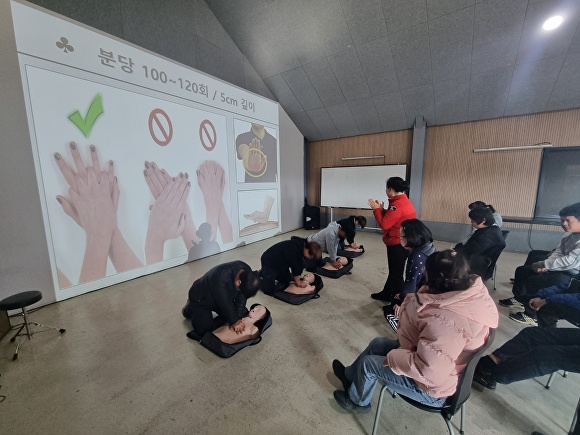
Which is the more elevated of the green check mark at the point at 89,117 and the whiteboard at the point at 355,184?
the green check mark at the point at 89,117

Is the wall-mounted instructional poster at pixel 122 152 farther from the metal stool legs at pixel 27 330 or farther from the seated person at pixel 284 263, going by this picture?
the seated person at pixel 284 263

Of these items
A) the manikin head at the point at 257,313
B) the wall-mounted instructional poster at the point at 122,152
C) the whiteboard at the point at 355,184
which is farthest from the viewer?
the whiteboard at the point at 355,184

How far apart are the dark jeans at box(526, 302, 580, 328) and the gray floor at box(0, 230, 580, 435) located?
1.23 ft

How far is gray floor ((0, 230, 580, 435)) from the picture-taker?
54.7 inches

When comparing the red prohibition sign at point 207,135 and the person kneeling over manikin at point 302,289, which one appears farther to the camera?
the red prohibition sign at point 207,135

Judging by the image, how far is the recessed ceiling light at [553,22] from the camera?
312 centimetres

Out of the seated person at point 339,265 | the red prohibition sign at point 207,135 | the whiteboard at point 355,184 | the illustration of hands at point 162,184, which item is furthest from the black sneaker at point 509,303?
the red prohibition sign at point 207,135

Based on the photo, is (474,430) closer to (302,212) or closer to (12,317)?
(12,317)

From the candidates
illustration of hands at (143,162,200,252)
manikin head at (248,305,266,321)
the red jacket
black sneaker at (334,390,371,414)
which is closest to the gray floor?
black sneaker at (334,390,371,414)

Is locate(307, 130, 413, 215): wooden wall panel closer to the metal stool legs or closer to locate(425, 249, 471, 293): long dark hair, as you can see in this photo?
locate(425, 249, 471, 293): long dark hair

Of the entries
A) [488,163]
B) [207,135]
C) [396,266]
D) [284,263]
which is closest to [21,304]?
[284,263]

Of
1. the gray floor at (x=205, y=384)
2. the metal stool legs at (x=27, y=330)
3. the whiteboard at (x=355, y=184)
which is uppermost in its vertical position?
the whiteboard at (x=355, y=184)

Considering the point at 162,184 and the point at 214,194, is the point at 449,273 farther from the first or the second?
the point at 214,194

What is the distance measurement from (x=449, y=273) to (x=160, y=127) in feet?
13.3
